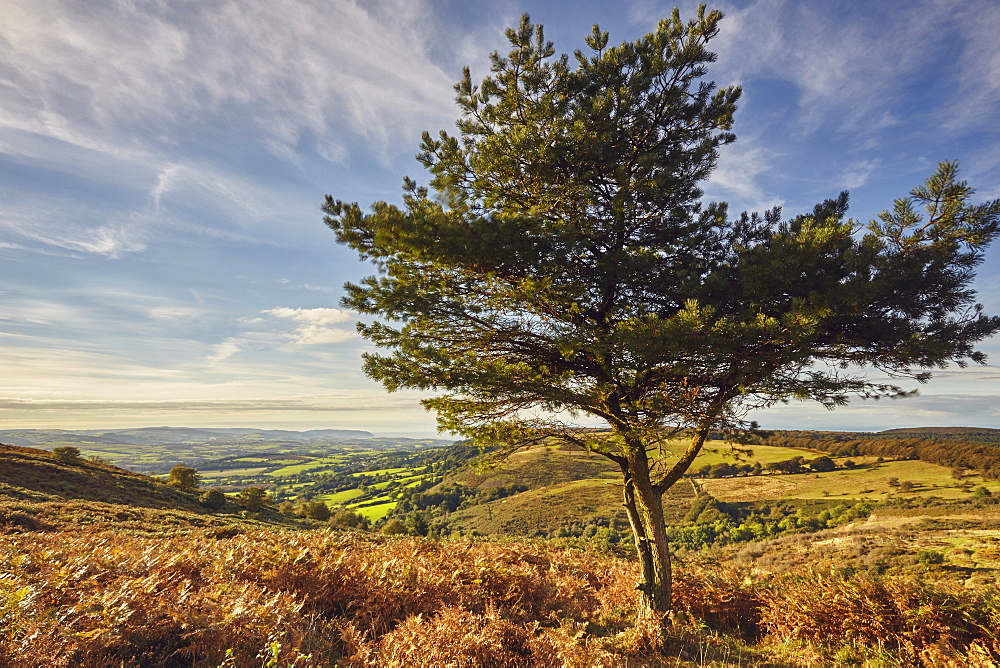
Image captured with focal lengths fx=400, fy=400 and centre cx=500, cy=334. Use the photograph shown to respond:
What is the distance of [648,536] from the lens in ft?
28.6

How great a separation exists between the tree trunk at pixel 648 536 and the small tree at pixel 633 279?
0.04 meters

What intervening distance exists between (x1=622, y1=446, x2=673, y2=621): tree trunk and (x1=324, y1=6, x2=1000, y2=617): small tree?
0.14 feet

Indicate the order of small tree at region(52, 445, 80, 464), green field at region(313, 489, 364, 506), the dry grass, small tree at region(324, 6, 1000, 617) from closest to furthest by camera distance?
the dry grass < small tree at region(324, 6, 1000, 617) < small tree at region(52, 445, 80, 464) < green field at region(313, 489, 364, 506)

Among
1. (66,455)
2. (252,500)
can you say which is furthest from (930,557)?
(66,455)

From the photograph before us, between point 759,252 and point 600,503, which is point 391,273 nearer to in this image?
point 759,252

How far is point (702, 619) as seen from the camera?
8250 millimetres

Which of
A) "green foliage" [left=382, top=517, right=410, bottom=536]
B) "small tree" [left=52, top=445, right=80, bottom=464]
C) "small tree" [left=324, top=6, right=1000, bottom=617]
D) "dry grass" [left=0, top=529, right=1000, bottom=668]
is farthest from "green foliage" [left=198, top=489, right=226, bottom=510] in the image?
"small tree" [left=324, top=6, right=1000, bottom=617]

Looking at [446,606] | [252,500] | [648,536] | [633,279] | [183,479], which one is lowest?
[252,500]

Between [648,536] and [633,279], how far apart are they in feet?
18.3

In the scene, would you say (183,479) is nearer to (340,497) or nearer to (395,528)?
(395,528)

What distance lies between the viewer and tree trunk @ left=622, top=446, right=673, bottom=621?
808 centimetres

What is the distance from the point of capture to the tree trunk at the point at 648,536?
808cm

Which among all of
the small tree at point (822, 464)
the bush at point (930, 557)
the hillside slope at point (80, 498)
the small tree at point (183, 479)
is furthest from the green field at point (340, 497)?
the small tree at point (822, 464)

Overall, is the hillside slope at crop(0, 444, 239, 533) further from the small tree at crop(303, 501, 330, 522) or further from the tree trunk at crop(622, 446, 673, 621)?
the tree trunk at crop(622, 446, 673, 621)
